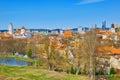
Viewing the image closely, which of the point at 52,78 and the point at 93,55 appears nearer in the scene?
the point at 52,78

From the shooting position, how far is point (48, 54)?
33.2 m

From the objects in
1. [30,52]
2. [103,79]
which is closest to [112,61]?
[103,79]

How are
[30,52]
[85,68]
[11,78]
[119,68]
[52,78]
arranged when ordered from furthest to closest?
[30,52] → [119,68] → [85,68] → [52,78] → [11,78]

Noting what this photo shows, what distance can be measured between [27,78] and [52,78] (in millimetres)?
1587

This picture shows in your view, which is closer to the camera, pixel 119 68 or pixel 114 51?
pixel 119 68

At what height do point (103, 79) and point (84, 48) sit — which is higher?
point (84, 48)

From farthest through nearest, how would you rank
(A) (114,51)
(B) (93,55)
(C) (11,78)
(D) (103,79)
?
(A) (114,51) → (B) (93,55) → (D) (103,79) → (C) (11,78)

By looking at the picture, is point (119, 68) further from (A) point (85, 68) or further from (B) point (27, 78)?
(B) point (27, 78)

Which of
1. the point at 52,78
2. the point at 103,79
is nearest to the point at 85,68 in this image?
the point at 103,79

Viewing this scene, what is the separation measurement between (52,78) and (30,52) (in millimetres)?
37789

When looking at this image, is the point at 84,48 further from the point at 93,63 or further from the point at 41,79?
the point at 41,79

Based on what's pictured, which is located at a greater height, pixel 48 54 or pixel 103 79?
pixel 48 54

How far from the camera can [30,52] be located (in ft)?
178

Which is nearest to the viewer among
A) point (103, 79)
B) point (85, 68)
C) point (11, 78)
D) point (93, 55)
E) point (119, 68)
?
point (11, 78)
